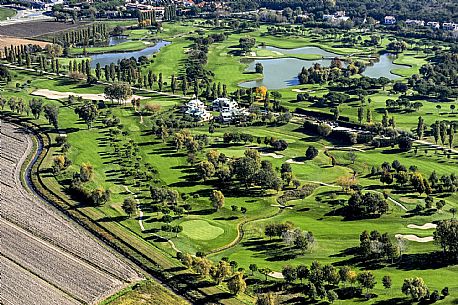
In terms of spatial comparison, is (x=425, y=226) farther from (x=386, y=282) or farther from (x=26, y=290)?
(x=26, y=290)

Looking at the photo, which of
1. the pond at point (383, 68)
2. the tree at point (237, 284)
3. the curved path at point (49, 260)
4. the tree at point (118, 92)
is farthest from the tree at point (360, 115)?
the tree at point (237, 284)

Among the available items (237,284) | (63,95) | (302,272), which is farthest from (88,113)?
(302,272)

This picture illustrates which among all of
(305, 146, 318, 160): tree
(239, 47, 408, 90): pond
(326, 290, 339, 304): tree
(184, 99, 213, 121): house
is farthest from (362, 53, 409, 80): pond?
(326, 290, 339, 304): tree

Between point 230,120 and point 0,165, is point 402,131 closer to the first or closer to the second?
point 230,120

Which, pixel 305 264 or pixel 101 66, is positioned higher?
pixel 101 66

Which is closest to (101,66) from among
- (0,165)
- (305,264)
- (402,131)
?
(0,165)

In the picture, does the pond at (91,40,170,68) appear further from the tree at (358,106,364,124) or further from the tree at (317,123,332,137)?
the tree at (358,106,364,124)
